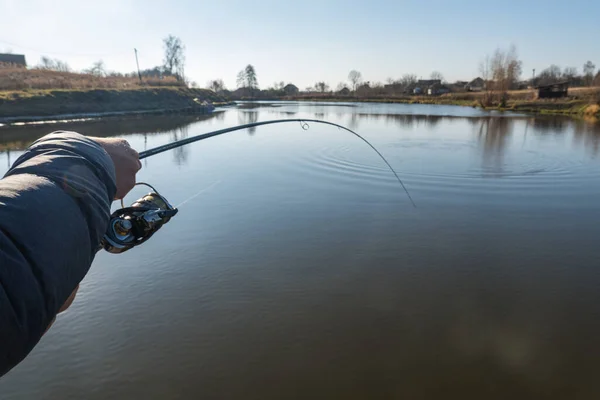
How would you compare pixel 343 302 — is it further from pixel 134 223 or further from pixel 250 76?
pixel 250 76

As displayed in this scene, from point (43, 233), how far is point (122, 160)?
3.18ft

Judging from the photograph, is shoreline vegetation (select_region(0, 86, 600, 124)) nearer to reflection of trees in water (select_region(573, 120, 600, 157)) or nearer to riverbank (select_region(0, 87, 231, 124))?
riverbank (select_region(0, 87, 231, 124))

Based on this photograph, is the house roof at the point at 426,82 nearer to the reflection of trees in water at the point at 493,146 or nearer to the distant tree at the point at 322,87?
the distant tree at the point at 322,87

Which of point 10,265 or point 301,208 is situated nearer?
point 10,265

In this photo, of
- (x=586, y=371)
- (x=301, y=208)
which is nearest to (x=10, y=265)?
(x=586, y=371)

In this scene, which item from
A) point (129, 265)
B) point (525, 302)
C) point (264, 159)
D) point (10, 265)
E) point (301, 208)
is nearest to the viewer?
point (10, 265)

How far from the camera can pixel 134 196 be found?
10.7 metres

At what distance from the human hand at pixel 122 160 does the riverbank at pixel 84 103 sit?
3584 centimetres

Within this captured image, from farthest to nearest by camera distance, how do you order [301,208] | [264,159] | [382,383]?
[264,159] < [301,208] < [382,383]

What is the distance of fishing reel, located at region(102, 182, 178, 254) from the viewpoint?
2428 millimetres

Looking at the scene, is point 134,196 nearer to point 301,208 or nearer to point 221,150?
point 301,208

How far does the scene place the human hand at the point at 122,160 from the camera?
1.87m

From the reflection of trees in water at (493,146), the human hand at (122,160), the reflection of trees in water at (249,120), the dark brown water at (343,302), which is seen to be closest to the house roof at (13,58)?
the reflection of trees in water at (249,120)

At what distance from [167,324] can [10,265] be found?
4.94 m
